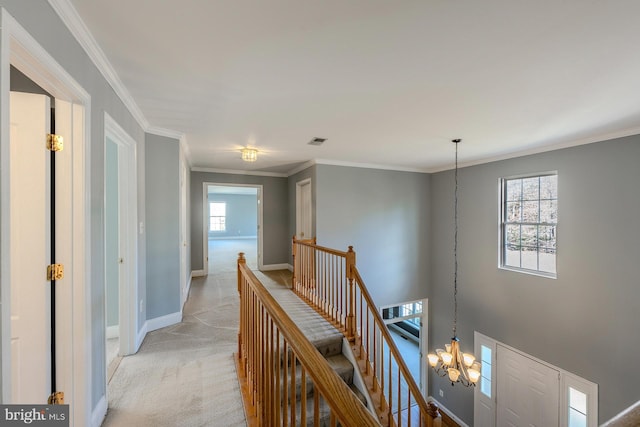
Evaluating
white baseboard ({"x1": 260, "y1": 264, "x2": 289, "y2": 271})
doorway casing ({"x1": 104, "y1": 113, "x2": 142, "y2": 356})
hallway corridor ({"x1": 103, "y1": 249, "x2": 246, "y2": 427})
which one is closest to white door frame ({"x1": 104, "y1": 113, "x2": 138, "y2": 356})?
doorway casing ({"x1": 104, "y1": 113, "x2": 142, "y2": 356})

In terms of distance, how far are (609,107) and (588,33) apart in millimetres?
1571

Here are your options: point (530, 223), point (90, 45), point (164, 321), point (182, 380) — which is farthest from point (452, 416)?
point (90, 45)

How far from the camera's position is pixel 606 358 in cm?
326

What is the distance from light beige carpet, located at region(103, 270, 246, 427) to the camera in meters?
1.80

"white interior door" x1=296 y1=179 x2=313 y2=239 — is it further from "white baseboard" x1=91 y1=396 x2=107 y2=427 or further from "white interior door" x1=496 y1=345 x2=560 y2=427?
"white interior door" x1=496 y1=345 x2=560 y2=427

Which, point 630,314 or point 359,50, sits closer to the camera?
point 359,50

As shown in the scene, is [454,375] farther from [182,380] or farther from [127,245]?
[127,245]

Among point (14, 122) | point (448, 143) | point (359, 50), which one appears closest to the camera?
point (14, 122)

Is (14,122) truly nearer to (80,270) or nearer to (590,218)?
(80,270)

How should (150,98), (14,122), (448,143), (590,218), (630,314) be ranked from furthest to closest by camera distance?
(448,143)
(590,218)
(630,314)
(150,98)
(14,122)

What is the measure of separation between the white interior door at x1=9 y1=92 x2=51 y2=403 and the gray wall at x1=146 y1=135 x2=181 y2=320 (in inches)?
63.3

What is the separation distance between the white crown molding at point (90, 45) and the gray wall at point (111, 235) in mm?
1060

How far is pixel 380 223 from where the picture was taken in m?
5.45

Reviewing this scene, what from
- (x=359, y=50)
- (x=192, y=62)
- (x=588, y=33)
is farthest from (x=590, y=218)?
(x=192, y=62)
